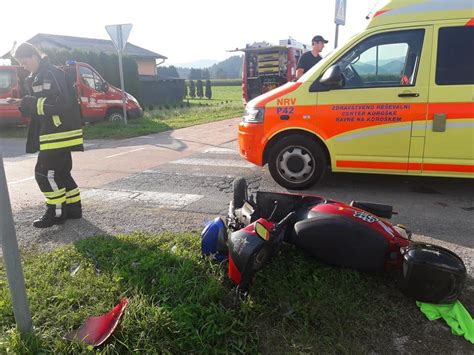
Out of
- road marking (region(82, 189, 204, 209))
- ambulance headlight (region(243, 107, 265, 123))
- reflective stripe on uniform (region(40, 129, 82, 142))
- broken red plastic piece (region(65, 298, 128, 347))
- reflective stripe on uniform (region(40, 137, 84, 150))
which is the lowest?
road marking (region(82, 189, 204, 209))

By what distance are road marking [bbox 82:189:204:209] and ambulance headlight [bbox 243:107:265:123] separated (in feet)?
4.25

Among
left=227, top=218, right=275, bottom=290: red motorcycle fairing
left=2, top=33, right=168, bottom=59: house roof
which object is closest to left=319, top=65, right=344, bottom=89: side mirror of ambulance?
left=227, top=218, right=275, bottom=290: red motorcycle fairing

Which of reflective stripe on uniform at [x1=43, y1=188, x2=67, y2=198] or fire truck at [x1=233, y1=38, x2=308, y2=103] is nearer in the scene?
reflective stripe on uniform at [x1=43, y1=188, x2=67, y2=198]

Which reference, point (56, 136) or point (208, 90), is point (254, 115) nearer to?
point (56, 136)

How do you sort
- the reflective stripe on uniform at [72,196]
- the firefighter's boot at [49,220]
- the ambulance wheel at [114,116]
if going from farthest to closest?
the ambulance wheel at [114,116]
the reflective stripe on uniform at [72,196]
the firefighter's boot at [49,220]

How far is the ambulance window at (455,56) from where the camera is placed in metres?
4.52

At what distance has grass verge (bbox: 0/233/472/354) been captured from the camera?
2.19 metres

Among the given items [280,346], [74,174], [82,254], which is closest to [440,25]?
[280,346]

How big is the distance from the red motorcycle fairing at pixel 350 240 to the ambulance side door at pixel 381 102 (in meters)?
2.45

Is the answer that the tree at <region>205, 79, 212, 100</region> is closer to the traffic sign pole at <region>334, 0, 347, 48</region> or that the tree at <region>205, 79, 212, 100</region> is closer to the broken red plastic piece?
the traffic sign pole at <region>334, 0, 347, 48</region>

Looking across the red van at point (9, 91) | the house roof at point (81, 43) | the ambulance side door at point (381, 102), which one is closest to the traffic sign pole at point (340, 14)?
the ambulance side door at point (381, 102)

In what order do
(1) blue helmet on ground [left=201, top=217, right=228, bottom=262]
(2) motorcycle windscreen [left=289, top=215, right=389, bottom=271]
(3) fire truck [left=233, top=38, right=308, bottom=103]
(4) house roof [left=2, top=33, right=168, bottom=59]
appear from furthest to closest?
(4) house roof [left=2, top=33, right=168, bottom=59] < (3) fire truck [left=233, top=38, right=308, bottom=103] < (1) blue helmet on ground [left=201, top=217, right=228, bottom=262] < (2) motorcycle windscreen [left=289, top=215, right=389, bottom=271]

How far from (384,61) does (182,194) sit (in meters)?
3.09

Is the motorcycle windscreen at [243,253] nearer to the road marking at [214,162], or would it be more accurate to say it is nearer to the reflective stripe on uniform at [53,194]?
the reflective stripe on uniform at [53,194]
